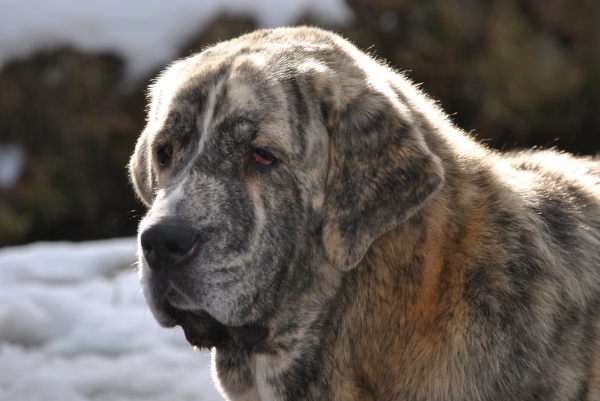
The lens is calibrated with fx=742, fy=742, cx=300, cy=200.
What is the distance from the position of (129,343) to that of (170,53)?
4.09 meters

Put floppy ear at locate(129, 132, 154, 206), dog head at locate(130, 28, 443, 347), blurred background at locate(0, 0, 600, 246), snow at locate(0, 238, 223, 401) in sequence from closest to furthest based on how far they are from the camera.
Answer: dog head at locate(130, 28, 443, 347) → floppy ear at locate(129, 132, 154, 206) → snow at locate(0, 238, 223, 401) → blurred background at locate(0, 0, 600, 246)

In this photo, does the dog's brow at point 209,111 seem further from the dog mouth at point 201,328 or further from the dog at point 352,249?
the dog mouth at point 201,328

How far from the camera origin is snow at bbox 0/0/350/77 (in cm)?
787

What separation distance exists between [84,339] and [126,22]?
4.42m

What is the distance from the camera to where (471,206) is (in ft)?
9.92

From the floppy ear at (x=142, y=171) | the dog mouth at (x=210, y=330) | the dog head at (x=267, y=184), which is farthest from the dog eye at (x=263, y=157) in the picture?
the floppy ear at (x=142, y=171)

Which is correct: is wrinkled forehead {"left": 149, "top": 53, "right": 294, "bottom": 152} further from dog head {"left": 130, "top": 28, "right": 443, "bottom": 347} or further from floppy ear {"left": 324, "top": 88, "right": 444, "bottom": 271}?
floppy ear {"left": 324, "top": 88, "right": 444, "bottom": 271}

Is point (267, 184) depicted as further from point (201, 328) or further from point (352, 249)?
point (201, 328)

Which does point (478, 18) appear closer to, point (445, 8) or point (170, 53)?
point (445, 8)

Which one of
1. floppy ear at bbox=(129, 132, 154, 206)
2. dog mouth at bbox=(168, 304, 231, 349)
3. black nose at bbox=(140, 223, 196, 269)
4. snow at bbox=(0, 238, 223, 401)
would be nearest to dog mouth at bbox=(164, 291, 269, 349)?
dog mouth at bbox=(168, 304, 231, 349)

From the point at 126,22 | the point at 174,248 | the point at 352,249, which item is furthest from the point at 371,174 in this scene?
the point at 126,22

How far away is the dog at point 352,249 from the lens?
2795 mm

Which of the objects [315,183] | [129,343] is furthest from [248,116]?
[129,343]

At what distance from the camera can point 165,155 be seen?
323 centimetres
